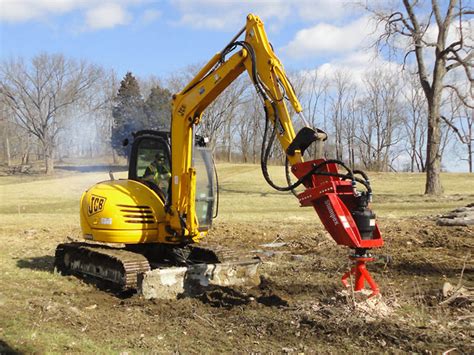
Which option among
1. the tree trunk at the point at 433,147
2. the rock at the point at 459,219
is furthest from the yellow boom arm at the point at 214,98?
the tree trunk at the point at 433,147

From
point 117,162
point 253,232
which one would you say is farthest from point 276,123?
point 117,162

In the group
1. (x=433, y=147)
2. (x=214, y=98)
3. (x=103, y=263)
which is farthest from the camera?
(x=433, y=147)

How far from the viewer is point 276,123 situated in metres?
6.90

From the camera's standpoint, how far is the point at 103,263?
8.67 m

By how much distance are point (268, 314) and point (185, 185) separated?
2.70m

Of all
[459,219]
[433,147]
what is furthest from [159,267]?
[433,147]

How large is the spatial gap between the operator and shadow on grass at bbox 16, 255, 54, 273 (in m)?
2.92

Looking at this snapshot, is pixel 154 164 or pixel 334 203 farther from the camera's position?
pixel 154 164

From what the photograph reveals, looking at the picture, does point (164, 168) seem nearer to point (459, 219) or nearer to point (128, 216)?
point (128, 216)

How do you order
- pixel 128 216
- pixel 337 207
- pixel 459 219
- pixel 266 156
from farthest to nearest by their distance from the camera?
pixel 459 219 < pixel 128 216 < pixel 266 156 < pixel 337 207

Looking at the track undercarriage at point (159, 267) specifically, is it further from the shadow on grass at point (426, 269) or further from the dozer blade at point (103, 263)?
the shadow on grass at point (426, 269)

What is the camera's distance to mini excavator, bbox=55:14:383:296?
21.5 ft

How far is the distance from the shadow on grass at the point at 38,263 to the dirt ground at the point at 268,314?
80 mm

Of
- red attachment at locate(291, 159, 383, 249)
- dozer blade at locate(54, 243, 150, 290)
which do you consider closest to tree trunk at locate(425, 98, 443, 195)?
dozer blade at locate(54, 243, 150, 290)
